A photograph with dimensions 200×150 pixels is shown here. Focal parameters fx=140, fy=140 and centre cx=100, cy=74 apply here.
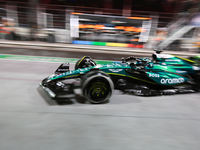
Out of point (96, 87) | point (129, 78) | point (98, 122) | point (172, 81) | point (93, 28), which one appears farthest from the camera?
point (93, 28)

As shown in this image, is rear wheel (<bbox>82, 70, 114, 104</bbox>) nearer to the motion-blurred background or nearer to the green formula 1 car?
the green formula 1 car

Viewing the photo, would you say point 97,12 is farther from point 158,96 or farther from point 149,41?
point 158,96

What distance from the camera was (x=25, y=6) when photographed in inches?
332

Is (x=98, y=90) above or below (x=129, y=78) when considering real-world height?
below

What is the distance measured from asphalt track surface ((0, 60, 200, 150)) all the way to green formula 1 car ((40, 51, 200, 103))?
21 cm

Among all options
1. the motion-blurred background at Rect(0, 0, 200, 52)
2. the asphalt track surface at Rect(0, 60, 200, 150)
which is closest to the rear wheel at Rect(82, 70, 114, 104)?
the asphalt track surface at Rect(0, 60, 200, 150)

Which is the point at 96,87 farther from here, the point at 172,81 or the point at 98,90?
→ the point at 172,81

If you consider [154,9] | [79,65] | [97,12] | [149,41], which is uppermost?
[154,9]

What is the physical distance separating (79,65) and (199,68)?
301 centimetres

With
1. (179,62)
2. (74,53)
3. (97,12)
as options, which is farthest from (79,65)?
(97,12)

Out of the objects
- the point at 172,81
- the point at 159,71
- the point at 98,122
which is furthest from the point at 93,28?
the point at 98,122

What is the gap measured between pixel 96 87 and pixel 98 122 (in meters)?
0.64

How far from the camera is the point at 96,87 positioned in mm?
2574

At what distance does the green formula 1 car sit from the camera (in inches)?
102
